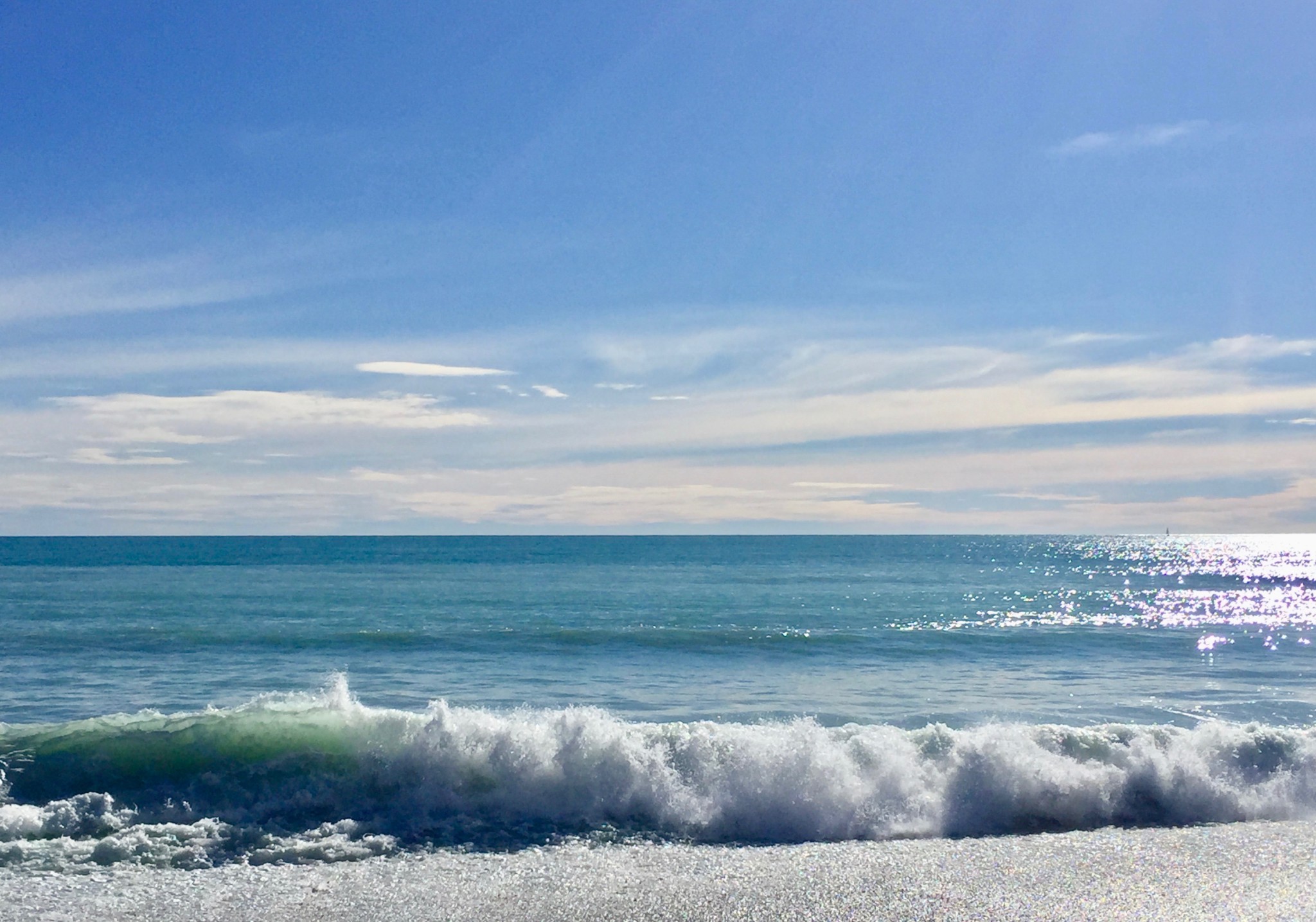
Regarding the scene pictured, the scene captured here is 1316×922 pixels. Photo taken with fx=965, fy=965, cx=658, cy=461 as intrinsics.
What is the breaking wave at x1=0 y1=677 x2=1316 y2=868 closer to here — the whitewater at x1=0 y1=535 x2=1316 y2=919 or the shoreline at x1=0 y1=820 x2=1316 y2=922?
the whitewater at x1=0 y1=535 x2=1316 y2=919

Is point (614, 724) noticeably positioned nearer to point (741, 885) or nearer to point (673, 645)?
point (741, 885)

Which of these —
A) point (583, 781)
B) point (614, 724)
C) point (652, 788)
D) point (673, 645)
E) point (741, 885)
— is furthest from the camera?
point (673, 645)

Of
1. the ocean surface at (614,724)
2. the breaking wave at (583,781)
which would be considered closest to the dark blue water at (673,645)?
the ocean surface at (614,724)

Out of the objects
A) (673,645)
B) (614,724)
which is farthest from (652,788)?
(673,645)

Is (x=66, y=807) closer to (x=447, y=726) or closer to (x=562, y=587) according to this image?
(x=447, y=726)

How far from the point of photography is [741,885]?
25.6ft

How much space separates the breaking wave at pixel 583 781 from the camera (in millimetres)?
9297

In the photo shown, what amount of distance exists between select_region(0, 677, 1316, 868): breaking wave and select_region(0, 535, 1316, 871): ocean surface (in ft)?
0.10

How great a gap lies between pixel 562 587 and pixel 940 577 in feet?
86.8

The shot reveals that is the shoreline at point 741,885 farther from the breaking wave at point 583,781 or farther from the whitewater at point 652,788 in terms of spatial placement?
the breaking wave at point 583,781

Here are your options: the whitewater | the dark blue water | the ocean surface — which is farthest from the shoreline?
the dark blue water

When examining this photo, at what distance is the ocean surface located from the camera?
9586mm

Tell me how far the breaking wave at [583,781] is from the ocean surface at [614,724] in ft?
0.10

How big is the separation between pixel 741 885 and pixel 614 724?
3.65 metres
